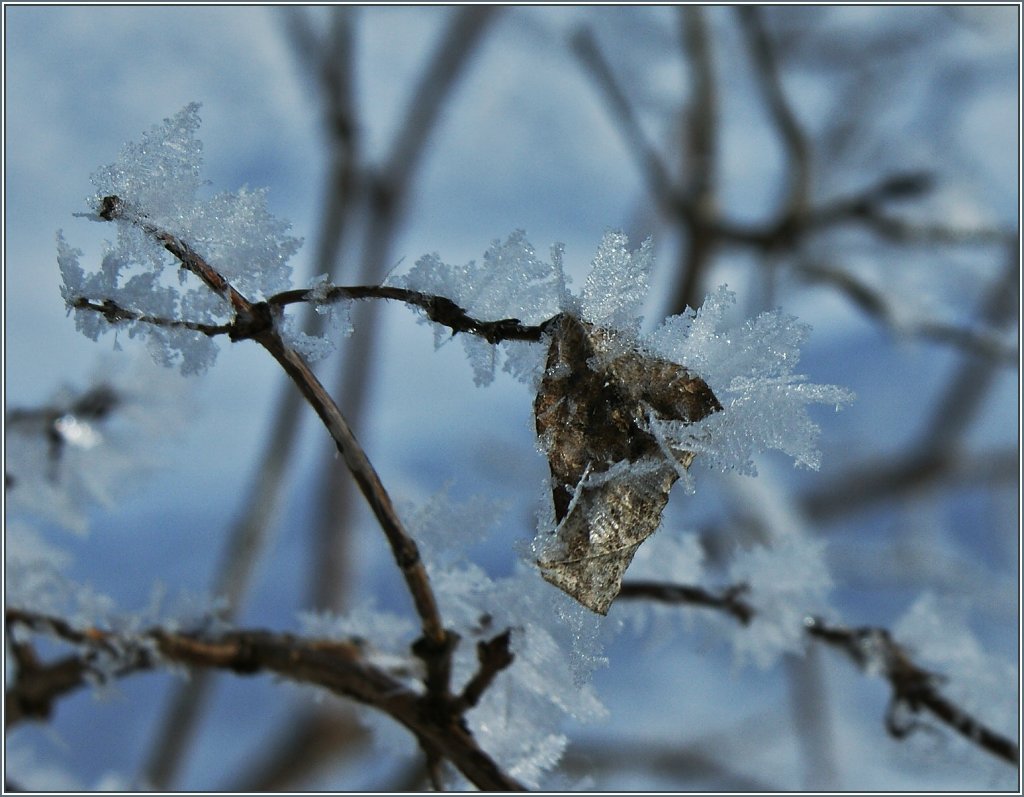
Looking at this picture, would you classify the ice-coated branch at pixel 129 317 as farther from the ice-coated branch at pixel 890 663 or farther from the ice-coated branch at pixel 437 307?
the ice-coated branch at pixel 890 663

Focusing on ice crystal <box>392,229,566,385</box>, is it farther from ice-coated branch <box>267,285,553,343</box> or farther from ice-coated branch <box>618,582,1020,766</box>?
ice-coated branch <box>618,582,1020,766</box>

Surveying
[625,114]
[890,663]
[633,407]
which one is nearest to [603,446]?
[633,407]

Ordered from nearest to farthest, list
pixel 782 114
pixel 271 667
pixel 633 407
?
pixel 633 407 → pixel 271 667 → pixel 782 114

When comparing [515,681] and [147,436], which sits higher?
[147,436]

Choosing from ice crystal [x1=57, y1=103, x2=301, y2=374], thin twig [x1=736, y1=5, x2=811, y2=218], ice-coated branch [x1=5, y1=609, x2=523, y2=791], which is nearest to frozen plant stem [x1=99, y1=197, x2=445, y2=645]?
ice crystal [x1=57, y1=103, x2=301, y2=374]

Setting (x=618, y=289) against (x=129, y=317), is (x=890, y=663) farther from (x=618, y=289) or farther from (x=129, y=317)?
(x=129, y=317)

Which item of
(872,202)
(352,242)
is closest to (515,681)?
(872,202)

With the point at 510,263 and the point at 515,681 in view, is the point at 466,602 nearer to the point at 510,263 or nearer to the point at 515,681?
the point at 515,681
